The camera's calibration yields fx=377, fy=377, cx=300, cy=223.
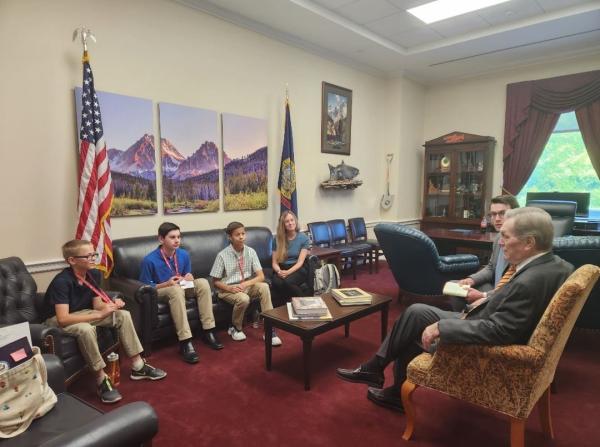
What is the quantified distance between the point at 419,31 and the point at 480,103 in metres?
2.20

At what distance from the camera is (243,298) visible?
10.4 feet

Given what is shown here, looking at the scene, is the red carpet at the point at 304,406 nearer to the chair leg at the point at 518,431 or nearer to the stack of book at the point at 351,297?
the chair leg at the point at 518,431

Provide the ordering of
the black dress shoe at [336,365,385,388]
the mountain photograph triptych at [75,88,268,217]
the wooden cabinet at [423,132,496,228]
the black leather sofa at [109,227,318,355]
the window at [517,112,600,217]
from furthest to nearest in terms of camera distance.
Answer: the wooden cabinet at [423,132,496,228] < the window at [517,112,600,217] < the mountain photograph triptych at [75,88,268,217] < the black leather sofa at [109,227,318,355] < the black dress shoe at [336,365,385,388]

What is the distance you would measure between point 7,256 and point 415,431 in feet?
10.2

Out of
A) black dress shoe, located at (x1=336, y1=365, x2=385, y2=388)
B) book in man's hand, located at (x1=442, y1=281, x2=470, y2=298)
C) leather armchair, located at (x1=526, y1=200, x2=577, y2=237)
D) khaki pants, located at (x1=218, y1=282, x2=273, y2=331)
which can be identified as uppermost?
leather armchair, located at (x1=526, y1=200, x2=577, y2=237)

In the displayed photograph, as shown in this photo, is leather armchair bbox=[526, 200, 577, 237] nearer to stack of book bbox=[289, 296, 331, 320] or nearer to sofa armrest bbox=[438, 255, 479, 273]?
sofa armrest bbox=[438, 255, 479, 273]

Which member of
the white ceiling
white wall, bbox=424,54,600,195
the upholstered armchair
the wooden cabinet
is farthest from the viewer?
the wooden cabinet

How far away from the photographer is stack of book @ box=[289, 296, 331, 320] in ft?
8.41

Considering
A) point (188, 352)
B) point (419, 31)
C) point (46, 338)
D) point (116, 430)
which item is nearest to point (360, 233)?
point (419, 31)

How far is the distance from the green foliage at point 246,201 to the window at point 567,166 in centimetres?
426

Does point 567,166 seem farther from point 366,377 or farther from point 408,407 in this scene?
point 408,407

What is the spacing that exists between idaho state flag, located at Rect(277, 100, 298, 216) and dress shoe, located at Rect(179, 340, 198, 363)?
2.27 metres

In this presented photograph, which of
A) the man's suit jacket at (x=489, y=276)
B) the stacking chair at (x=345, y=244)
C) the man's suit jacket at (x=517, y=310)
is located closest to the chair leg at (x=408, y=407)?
the man's suit jacket at (x=517, y=310)

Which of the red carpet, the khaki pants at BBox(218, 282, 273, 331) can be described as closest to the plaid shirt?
the khaki pants at BBox(218, 282, 273, 331)
